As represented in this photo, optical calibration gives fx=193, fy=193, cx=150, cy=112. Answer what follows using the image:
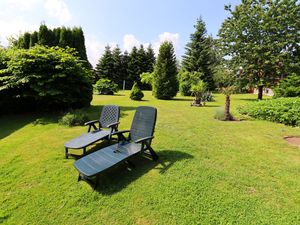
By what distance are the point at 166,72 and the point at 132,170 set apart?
1154cm

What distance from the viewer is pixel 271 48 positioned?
14812 mm

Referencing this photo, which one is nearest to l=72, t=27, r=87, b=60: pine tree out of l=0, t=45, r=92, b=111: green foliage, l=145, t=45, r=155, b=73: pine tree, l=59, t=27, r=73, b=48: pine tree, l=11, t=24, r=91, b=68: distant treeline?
l=11, t=24, r=91, b=68: distant treeline

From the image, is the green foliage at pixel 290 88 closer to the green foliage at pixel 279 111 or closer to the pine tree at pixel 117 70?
the green foliage at pixel 279 111

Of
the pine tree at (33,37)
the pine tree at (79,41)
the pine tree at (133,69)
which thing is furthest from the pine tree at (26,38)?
the pine tree at (133,69)

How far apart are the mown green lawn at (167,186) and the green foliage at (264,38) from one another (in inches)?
496

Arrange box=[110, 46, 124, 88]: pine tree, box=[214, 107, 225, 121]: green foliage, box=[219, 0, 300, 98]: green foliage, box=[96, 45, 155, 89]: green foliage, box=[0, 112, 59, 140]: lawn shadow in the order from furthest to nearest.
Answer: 1. box=[110, 46, 124, 88]: pine tree
2. box=[96, 45, 155, 89]: green foliage
3. box=[219, 0, 300, 98]: green foliage
4. box=[214, 107, 225, 121]: green foliage
5. box=[0, 112, 59, 140]: lawn shadow

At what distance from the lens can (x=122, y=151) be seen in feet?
12.3

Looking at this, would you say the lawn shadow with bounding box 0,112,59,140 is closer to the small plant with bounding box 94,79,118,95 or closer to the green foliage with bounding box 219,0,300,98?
the small plant with bounding box 94,79,118,95

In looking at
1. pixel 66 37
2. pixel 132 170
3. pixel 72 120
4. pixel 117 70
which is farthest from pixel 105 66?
pixel 132 170

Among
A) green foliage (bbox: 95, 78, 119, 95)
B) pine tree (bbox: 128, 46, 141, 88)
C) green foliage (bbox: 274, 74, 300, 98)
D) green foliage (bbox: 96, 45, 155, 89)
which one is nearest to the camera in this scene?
green foliage (bbox: 274, 74, 300, 98)

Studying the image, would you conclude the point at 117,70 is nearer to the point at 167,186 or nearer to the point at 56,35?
the point at 56,35

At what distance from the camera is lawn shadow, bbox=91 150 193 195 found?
317cm

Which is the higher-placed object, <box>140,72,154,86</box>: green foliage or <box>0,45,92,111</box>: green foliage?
<box>140,72,154,86</box>: green foliage

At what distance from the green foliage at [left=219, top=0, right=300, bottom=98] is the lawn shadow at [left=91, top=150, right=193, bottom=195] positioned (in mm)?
14511
